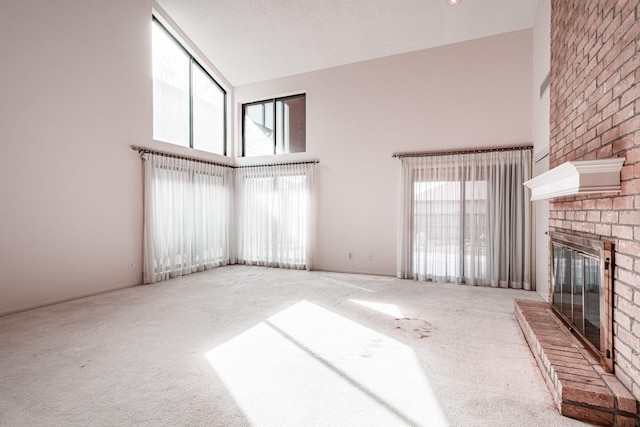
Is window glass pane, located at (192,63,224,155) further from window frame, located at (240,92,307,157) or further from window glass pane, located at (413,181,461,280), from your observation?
window glass pane, located at (413,181,461,280)

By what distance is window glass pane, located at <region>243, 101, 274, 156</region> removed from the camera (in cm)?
687

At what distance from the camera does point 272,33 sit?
5488 mm

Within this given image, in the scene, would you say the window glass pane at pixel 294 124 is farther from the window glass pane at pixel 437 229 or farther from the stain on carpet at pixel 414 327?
the stain on carpet at pixel 414 327

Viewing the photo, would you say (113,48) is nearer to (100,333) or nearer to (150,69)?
(150,69)

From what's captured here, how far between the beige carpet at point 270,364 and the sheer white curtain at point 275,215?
2271 mm

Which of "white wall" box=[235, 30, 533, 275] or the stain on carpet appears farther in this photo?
"white wall" box=[235, 30, 533, 275]

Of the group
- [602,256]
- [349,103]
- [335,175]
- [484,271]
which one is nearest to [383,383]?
[602,256]

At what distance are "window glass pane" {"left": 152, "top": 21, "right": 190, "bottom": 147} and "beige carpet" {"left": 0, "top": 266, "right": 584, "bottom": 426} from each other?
2981 mm

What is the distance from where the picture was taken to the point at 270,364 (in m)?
2.39

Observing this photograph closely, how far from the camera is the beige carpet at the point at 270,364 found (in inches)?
71.3

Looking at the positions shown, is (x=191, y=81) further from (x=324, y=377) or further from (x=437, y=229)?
(x=324, y=377)

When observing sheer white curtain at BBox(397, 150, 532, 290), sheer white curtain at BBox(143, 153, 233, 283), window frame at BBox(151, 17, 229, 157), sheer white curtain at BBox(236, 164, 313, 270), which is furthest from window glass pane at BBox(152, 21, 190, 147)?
sheer white curtain at BBox(397, 150, 532, 290)

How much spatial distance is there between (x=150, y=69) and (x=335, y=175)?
11.6ft

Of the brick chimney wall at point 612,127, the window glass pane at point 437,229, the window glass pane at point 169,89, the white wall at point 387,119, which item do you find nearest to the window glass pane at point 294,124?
the white wall at point 387,119
